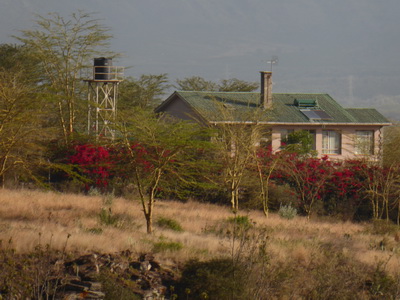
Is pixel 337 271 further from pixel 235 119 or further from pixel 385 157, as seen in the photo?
pixel 385 157

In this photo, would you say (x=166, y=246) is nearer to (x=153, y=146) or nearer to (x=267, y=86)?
(x=153, y=146)

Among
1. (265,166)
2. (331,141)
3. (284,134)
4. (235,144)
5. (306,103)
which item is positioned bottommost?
(265,166)

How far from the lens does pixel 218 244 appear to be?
43.5ft

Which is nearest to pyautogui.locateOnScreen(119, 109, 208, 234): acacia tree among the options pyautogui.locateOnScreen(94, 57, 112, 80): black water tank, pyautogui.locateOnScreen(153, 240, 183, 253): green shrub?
pyautogui.locateOnScreen(153, 240, 183, 253): green shrub

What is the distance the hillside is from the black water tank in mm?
17061

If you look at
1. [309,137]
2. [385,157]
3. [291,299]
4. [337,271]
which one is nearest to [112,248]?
[291,299]

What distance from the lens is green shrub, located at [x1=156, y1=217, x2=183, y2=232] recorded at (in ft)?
54.2

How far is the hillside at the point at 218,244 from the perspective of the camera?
36.5ft

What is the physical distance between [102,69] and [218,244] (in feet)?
79.5

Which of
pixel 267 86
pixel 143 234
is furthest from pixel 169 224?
pixel 267 86

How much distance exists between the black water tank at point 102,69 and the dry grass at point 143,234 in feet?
50.0

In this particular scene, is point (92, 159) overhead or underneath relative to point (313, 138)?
underneath

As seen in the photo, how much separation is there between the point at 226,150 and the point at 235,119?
272 cm

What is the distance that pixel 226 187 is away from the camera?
2597cm
